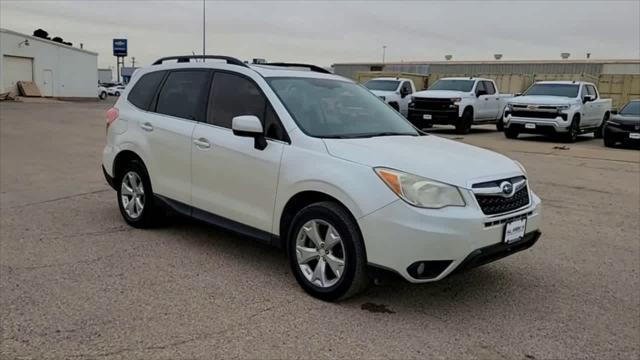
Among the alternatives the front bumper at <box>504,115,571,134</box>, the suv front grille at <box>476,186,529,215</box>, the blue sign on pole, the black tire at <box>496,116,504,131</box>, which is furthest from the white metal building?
the suv front grille at <box>476,186,529,215</box>

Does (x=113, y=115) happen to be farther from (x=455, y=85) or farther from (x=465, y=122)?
(x=455, y=85)

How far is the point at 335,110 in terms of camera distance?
5102 millimetres

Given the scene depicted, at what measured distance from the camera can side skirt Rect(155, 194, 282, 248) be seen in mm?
4742

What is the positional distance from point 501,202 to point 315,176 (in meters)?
1.34

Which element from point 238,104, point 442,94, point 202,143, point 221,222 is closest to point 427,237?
point 221,222

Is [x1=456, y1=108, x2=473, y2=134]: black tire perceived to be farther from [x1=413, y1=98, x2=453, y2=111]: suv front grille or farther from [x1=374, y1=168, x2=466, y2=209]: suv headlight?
[x1=374, y1=168, x2=466, y2=209]: suv headlight

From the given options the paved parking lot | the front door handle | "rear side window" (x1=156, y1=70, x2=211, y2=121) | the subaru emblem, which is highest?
"rear side window" (x1=156, y1=70, x2=211, y2=121)

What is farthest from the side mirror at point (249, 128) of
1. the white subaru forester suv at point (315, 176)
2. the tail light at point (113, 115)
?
the tail light at point (113, 115)

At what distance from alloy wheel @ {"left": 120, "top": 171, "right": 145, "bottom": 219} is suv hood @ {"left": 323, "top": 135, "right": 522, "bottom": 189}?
8.48 ft

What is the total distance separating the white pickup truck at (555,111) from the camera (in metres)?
18.1

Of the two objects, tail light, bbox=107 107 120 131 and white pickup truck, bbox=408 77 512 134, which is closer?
tail light, bbox=107 107 120 131

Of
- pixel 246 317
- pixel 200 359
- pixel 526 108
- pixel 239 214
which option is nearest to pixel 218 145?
pixel 239 214

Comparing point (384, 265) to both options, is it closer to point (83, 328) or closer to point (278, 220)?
point (278, 220)

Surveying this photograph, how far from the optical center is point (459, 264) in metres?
3.89
